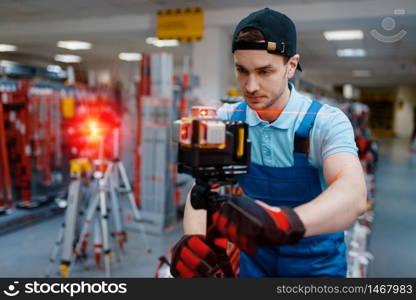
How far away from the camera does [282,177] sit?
0.77 meters

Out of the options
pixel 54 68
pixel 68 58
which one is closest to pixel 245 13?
pixel 68 58

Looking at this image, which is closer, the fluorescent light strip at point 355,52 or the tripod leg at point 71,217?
the tripod leg at point 71,217

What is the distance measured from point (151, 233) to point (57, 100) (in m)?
2.65

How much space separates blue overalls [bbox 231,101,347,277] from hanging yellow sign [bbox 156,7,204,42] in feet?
3.51

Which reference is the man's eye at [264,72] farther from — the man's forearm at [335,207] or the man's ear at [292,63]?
the man's forearm at [335,207]

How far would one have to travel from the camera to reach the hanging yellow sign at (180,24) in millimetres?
1790

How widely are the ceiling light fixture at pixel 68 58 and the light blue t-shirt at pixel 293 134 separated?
11.1m

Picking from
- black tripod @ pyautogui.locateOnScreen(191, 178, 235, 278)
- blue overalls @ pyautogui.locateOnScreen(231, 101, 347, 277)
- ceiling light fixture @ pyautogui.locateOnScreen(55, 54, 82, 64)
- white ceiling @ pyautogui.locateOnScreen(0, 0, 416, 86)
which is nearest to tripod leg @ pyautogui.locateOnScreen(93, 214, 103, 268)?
white ceiling @ pyautogui.locateOnScreen(0, 0, 416, 86)

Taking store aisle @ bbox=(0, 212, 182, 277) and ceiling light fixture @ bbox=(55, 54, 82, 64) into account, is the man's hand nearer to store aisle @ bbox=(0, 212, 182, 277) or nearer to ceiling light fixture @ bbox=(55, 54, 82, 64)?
store aisle @ bbox=(0, 212, 182, 277)

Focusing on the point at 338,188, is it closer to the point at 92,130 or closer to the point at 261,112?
the point at 261,112

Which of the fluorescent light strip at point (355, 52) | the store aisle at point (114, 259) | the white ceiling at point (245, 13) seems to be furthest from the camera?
the fluorescent light strip at point (355, 52)

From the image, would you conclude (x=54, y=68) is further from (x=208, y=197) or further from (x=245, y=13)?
(x=208, y=197)

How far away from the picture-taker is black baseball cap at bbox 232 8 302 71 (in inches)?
25.8

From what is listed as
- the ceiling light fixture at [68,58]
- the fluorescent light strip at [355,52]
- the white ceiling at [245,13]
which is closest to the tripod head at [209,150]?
the white ceiling at [245,13]
